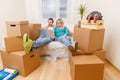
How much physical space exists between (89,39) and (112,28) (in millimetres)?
642

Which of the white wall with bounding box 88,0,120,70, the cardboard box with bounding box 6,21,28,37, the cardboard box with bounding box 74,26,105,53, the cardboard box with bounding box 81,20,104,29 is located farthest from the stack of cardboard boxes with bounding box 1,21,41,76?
the white wall with bounding box 88,0,120,70

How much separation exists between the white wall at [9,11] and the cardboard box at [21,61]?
0.99 m

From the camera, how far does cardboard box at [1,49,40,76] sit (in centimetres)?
182

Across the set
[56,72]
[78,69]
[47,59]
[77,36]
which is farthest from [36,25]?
[78,69]

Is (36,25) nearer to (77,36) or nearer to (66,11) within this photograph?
(77,36)

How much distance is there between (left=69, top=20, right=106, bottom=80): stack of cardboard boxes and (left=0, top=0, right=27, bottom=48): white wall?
1.66 metres

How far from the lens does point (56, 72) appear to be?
79.4 inches

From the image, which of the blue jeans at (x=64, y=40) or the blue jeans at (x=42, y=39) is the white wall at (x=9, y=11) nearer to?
the blue jeans at (x=42, y=39)

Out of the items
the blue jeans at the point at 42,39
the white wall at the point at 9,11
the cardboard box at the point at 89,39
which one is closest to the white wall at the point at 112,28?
the cardboard box at the point at 89,39

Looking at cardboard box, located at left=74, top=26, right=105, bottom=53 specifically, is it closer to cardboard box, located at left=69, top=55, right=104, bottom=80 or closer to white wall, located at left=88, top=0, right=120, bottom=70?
white wall, located at left=88, top=0, right=120, bottom=70

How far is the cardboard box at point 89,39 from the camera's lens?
1.90 m

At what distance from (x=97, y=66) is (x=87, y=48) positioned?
17.0 inches

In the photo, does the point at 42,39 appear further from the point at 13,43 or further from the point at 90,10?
the point at 90,10

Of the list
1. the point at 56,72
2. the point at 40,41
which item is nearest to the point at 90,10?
the point at 40,41
